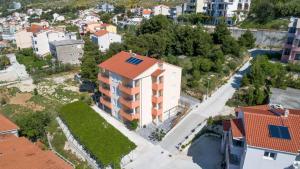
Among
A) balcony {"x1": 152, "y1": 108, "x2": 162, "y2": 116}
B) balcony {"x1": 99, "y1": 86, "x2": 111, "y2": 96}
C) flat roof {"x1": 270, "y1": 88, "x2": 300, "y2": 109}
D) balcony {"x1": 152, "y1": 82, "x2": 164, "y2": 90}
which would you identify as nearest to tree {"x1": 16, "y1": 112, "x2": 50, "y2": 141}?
balcony {"x1": 99, "y1": 86, "x2": 111, "y2": 96}

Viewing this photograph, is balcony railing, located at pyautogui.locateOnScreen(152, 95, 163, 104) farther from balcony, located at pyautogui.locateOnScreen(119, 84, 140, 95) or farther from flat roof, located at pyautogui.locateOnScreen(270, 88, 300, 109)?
flat roof, located at pyautogui.locateOnScreen(270, 88, 300, 109)

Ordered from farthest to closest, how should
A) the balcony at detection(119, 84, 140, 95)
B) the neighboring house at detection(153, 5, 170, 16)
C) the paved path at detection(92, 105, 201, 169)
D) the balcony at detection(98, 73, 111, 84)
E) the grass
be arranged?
the neighboring house at detection(153, 5, 170, 16) → the grass → the balcony at detection(98, 73, 111, 84) → the balcony at detection(119, 84, 140, 95) → the paved path at detection(92, 105, 201, 169)

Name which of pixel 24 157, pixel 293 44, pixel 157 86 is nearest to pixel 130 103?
pixel 157 86

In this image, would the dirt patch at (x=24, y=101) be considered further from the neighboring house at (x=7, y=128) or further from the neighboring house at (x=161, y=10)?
the neighboring house at (x=161, y=10)

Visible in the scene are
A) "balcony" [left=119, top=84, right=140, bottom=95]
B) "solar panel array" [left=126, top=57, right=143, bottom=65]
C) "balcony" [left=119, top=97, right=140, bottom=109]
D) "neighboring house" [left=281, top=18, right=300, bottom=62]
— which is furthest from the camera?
"neighboring house" [left=281, top=18, right=300, bottom=62]

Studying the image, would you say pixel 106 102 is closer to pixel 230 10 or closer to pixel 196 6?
pixel 230 10

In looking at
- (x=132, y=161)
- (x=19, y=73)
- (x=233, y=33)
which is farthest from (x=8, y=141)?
(x=233, y=33)

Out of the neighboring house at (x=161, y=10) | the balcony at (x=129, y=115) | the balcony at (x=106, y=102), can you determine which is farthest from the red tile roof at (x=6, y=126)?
the neighboring house at (x=161, y=10)
